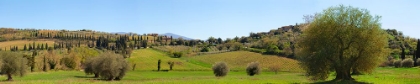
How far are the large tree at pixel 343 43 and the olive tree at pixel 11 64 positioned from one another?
61392mm

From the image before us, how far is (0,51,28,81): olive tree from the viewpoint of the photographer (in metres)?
70.3

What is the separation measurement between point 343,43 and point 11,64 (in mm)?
66786

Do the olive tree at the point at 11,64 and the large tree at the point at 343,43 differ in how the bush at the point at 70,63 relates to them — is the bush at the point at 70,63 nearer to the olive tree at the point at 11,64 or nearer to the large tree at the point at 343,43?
the olive tree at the point at 11,64

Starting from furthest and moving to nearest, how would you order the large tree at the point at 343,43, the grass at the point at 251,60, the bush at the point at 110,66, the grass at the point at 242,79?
the grass at the point at 251,60 < the bush at the point at 110,66 < the grass at the point at 242,79 < the large tree at the point at 343,43

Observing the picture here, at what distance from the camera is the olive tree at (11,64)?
70312 millimetres

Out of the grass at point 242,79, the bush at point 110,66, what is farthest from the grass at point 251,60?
the bush at point 110,66

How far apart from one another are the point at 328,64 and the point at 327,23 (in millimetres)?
5209

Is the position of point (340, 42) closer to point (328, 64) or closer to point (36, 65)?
point (328, 64)

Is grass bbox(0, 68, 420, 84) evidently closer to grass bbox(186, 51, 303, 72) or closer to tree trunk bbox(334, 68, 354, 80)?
tree trunk bbox(334, 68, 354, 80)

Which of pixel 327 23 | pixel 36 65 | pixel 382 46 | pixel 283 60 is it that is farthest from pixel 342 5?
pixel 36 65

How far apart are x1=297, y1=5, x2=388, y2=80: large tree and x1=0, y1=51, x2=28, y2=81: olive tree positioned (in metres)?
61.4

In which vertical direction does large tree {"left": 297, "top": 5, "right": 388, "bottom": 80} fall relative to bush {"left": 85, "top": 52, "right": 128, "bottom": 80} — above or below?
above

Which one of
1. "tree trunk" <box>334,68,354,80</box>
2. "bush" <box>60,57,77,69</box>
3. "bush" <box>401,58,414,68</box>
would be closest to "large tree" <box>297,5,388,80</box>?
"tree trunk" <box>334,68,354,80</box>

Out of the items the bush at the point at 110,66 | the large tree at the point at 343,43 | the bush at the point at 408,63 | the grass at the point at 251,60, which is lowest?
the grass at the point at 251,60
